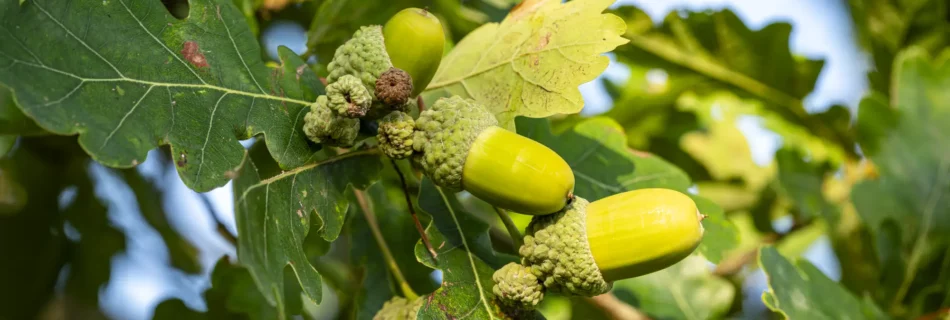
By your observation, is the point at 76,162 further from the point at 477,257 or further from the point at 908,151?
the point at 908,151

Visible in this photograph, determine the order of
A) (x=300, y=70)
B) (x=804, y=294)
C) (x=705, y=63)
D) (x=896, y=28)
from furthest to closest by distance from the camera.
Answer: (x=896, y=28), (x=705, y=63), (x=804, y=294), (x=300, y=70)

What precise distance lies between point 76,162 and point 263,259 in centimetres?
140

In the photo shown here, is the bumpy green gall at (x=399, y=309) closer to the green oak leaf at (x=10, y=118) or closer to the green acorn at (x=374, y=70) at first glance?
the green acorn at (x=374, y=70)

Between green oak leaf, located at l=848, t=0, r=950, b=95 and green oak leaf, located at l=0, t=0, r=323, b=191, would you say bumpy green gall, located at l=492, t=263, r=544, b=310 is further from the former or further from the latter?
green oak leaf, located at l=848, t=0, r=950, b=95

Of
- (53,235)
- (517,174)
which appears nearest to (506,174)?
(517,174)

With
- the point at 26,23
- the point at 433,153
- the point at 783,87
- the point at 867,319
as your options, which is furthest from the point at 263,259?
the point at 783,87

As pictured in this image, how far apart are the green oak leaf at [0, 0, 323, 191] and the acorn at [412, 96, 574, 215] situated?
18 cm

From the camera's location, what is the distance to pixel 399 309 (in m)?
1.17

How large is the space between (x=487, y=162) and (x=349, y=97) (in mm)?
194

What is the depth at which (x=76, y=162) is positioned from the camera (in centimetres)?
210

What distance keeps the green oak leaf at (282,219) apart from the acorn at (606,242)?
10.4 inches

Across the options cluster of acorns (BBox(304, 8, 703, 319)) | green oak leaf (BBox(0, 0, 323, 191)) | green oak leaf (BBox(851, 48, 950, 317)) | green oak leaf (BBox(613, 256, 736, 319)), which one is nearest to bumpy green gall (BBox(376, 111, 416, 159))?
cluster of acorns (BBox(304, 8, 703, 319))

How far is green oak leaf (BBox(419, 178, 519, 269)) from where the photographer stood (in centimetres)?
114

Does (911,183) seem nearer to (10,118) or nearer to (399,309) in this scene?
(399,309)
